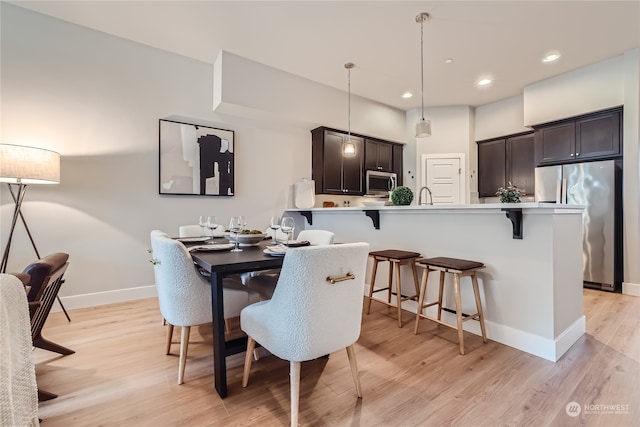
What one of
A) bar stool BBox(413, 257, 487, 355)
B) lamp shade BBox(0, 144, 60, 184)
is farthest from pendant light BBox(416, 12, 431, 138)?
lamp shade BBox(0, 144, 60, 184)

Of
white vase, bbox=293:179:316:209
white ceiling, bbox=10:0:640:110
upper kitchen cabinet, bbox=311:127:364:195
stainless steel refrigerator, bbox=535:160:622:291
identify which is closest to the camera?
white ceiling, bbox=10:0:640:110

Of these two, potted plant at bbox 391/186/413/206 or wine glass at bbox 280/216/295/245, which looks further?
potted plant at bbox 391/186/413/206

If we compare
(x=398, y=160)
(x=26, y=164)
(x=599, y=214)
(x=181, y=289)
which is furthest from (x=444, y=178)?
(x=26, y=164)

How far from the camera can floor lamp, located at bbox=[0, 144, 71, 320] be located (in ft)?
7.18

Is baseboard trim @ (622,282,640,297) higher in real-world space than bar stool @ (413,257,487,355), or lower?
lower

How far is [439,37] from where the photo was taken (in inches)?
125

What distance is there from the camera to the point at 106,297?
10.1 ft

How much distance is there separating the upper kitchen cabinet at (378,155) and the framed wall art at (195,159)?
2415 millimetres

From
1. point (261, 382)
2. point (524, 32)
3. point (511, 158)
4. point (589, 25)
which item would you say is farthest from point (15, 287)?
point (511, 158)

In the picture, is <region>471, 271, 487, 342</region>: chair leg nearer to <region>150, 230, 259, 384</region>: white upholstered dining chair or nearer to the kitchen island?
the kitchen island

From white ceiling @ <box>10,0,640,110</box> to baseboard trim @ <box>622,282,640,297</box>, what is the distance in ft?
9.33

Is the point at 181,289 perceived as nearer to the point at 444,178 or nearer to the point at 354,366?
the point at 354,366

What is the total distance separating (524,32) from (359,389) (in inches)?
153

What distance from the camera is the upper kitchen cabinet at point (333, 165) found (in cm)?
454
